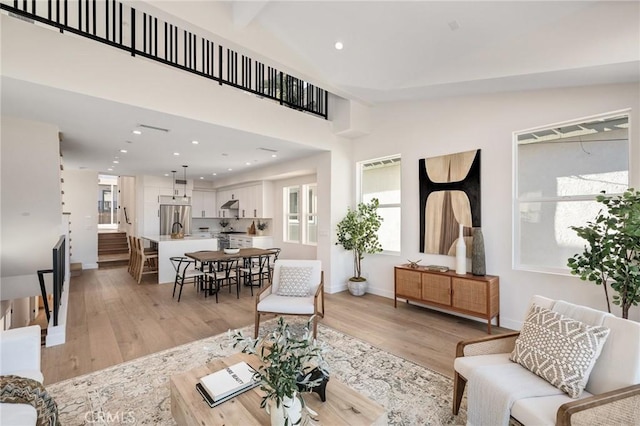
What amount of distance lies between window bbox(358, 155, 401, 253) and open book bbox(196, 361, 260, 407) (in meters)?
3.81

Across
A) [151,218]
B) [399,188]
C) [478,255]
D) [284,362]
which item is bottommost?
[284,362]

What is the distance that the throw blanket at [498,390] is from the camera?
5.39 feet

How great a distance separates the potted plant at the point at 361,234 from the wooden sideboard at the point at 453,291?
0.92 meters

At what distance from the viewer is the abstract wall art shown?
13.5 ft

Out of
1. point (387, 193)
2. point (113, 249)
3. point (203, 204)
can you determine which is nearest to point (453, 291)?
point (387, 193)

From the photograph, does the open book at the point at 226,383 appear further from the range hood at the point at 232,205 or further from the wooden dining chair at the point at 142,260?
the range hood at the point at 232,205

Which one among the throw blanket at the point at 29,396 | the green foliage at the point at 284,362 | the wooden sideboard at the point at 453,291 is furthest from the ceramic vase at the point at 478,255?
the throw blanket at the point at 29,396

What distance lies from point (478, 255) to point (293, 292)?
2543 millimetres

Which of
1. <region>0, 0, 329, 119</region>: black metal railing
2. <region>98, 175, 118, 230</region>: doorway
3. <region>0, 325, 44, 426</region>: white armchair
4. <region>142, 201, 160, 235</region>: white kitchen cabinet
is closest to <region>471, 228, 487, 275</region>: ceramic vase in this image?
<region>0, 0, 329, 119</region>: black metal railing

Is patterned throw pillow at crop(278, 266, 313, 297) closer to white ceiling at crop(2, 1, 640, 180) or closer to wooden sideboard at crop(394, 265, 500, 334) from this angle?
wooden sideboard at crop(394, 265, 500, 334)

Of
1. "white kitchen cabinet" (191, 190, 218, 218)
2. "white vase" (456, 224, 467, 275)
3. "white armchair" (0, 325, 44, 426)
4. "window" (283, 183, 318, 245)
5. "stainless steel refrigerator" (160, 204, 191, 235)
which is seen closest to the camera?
"white armchair" (0, 325, 44, 426)

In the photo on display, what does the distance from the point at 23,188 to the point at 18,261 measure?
1033mm

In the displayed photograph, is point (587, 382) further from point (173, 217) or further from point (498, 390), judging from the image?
point (173, 217)

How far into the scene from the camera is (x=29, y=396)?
157 cm
